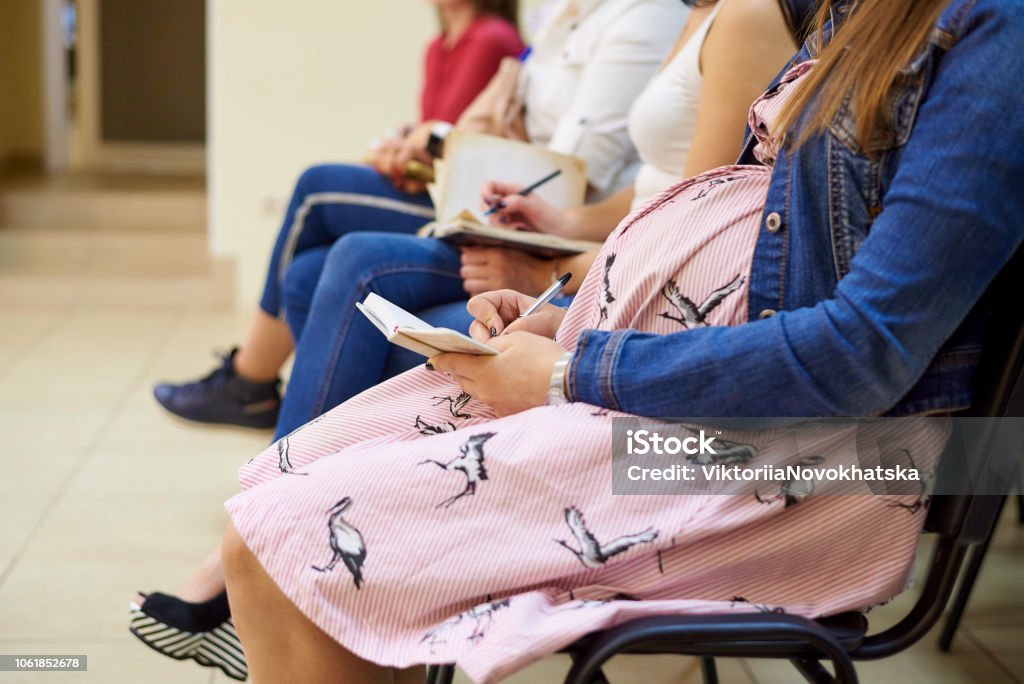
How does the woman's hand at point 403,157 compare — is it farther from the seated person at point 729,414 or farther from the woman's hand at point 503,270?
the seated person at point 729,414

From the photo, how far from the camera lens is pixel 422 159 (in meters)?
2.07

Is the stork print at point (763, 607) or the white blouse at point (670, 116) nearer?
the stork print at point (763, 607)

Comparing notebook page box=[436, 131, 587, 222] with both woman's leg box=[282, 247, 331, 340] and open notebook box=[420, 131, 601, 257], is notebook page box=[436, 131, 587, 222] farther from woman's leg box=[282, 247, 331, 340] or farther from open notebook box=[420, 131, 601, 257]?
woman's leg box=[282, 247, 331, 340]

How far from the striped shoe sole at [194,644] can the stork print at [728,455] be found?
0.84 metres

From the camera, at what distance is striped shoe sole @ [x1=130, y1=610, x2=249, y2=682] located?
1.46 metres

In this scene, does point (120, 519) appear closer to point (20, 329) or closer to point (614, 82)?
point (614, 82)

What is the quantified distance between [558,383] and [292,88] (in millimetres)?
3120

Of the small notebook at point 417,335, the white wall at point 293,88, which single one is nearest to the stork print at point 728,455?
the small notebook at point 417,335

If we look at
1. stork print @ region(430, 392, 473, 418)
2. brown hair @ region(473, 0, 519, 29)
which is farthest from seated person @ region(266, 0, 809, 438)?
brown hair @ region(473, 0, 519, 29)

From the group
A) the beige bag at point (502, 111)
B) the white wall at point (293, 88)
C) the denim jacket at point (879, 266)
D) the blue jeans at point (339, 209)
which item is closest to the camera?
the denim jacket at point (879, 266)

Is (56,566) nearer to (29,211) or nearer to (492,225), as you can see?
(492,225)

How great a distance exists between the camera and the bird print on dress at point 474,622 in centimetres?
83

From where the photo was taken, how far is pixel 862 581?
35.5 inches

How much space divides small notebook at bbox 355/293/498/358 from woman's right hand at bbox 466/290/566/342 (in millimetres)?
87
